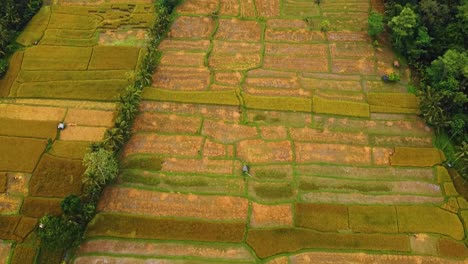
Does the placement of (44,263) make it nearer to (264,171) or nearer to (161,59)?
(264,171)

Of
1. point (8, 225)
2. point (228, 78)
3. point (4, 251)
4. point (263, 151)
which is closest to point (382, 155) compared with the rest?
point (263, 151)

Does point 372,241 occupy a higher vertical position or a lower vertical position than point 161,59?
lower

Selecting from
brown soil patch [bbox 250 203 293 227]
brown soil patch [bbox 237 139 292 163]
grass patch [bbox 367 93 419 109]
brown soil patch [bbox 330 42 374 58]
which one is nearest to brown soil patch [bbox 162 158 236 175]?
brown soil patch [bbox 237 139 292 163]

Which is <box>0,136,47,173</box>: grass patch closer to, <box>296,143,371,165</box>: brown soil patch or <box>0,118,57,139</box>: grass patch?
<box>0,118,57,139</box>: grass patch

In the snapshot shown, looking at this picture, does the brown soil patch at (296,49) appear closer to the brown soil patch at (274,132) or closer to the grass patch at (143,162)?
the brown soil patch at (274,132)

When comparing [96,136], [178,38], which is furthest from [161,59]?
[96,136]

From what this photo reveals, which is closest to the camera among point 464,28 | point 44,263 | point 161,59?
point 44,263
